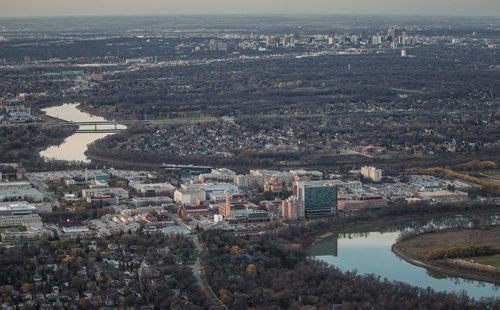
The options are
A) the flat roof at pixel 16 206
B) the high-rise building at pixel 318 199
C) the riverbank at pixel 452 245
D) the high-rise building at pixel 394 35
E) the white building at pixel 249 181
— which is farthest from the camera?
the high-rise building at pixel 394 35

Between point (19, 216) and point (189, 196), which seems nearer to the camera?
point (19, 216)

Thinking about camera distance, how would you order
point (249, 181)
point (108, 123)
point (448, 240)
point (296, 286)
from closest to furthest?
1. point (296, 286)
2. point (448, 240)
3. point (249, 181)
4. point (108, 123)

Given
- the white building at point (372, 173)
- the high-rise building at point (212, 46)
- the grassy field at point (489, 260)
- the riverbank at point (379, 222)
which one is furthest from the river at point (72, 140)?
the high-rise building at point (212, 46)

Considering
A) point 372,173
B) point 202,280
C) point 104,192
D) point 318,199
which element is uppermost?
point 202,280

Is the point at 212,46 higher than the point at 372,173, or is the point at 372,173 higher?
the point at 372,173

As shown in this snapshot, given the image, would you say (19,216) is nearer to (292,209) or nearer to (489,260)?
(292,209)

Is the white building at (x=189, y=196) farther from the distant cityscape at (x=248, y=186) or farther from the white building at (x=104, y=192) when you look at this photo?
the white building at (x=104, y=192)

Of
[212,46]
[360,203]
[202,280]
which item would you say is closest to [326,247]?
[360,203]
